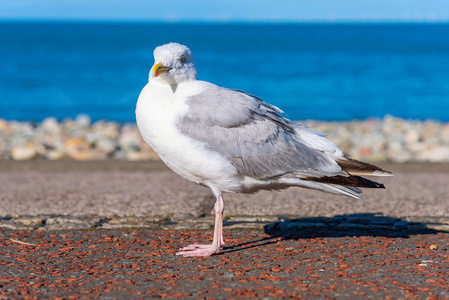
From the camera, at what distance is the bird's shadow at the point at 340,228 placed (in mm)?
4657

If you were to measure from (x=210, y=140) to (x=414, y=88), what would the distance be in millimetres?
29423

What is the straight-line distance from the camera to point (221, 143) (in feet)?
13.8

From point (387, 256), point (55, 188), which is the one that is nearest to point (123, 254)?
point (387, 256)

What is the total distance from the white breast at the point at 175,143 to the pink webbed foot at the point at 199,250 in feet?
1.34

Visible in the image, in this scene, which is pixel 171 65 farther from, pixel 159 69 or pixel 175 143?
pixel 175 143

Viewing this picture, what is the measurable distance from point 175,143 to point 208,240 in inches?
35.3

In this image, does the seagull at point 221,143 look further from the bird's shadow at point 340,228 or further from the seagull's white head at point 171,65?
the bird's shadow at point 340,228

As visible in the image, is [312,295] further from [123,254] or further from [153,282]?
[123,254]

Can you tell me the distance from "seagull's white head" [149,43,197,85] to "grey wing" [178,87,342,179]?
20cm

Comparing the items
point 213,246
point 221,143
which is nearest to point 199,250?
point 213,246

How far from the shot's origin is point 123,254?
163 inches

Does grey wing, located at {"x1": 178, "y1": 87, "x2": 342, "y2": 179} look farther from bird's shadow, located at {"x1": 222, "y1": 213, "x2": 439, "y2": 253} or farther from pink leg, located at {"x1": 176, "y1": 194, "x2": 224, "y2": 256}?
bird's shadow, located at {"x1": 222, "y1": 213, "x2": 439, "y2": 253}

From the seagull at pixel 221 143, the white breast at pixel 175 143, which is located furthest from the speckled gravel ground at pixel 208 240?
the white breast at pixel 175 143

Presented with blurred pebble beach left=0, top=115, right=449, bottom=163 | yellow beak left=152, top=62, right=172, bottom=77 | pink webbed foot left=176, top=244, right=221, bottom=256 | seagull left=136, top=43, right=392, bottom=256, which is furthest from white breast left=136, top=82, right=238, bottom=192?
blurred pebble beach left=0, top=115, right=449, bottom=163
